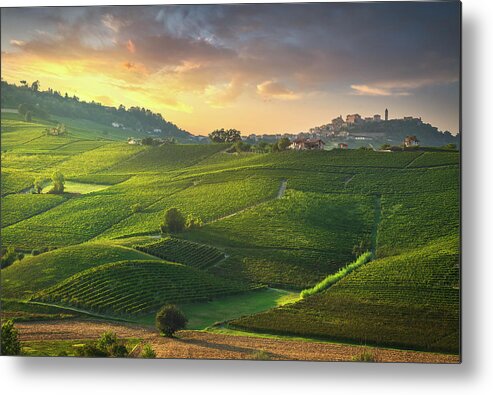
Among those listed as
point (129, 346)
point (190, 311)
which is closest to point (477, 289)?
point (190, 311)

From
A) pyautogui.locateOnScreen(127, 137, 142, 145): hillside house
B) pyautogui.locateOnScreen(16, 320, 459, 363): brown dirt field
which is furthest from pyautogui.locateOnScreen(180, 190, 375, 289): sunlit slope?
pyautogui.locateOnScreen(127, 137, 142, 145): hillside house

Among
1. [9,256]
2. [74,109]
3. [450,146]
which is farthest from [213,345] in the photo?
[74,109]

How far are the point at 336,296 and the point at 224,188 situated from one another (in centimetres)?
280

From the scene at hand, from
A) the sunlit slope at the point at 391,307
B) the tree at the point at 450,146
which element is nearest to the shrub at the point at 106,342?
the sunlit slope at the point at 391,307

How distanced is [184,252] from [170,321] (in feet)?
4.77

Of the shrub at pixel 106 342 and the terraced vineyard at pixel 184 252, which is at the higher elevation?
the terraced vineyard at pixel 184 252

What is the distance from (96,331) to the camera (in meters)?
10.0

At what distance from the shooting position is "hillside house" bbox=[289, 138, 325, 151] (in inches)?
435

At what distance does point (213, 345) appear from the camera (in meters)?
9.64

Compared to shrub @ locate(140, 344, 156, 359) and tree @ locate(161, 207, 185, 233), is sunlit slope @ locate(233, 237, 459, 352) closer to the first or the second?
shrub @ locate(140, 344, 156, 359)

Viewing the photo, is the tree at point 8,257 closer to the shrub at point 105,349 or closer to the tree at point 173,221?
the shrub at point 105,349

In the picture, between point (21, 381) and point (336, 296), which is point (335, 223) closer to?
point (336, 296)

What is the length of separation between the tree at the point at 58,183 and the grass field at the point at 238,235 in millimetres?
111

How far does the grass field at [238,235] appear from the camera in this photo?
9.66 m
